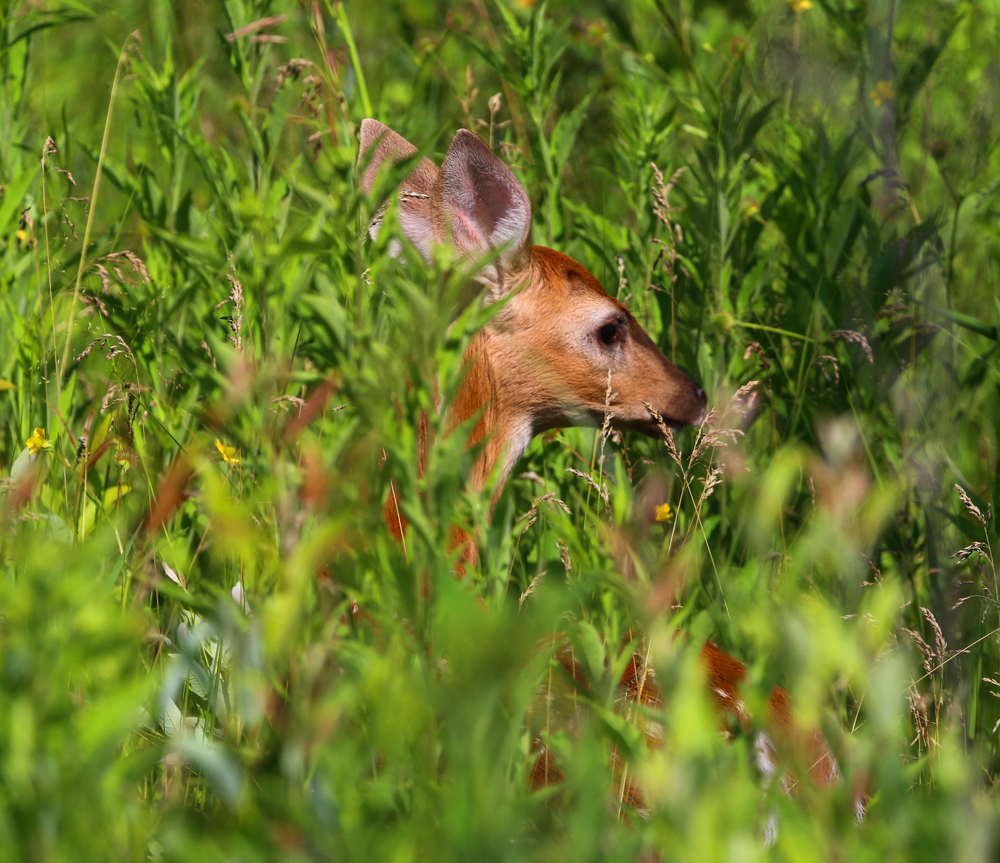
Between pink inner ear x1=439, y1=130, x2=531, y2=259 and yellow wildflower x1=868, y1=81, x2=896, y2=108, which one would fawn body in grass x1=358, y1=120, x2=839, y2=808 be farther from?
yellow wildflower x1=868, y1=81, x2=896, y2=108

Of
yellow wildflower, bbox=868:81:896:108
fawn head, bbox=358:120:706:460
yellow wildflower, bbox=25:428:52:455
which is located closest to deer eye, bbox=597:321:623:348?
fawn head, bbox=358:120:706:460

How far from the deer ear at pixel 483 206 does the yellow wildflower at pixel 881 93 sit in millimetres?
1220

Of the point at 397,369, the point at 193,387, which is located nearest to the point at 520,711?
the point at 397,369

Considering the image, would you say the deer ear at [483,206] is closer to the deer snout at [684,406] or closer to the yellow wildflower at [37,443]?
the deer snout at [684,406]

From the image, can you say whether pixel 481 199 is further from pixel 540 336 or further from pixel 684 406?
pixel 684 406

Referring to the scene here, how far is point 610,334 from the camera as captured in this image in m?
3.04

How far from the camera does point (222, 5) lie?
2.89 meters

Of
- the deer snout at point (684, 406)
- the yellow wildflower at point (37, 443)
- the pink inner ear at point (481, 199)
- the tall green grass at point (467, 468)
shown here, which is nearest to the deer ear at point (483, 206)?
the pink inner ear at point (481, 199)

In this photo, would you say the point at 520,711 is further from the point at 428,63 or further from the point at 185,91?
the point at 428,63

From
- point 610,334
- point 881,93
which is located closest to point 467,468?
point 610,334

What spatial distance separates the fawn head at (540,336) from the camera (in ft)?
9.35

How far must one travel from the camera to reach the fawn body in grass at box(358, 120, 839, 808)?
9.22 feet

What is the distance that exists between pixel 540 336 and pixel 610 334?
0.24m

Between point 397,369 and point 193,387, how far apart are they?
187cm
